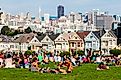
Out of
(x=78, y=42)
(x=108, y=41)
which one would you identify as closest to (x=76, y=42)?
(x=78, y=42)

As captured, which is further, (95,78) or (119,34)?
(119,34)

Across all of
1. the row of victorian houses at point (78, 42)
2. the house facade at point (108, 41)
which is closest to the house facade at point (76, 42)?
the row of victorian houses at point (78, 42)

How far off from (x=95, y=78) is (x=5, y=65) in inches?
453

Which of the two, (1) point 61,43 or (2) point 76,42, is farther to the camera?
(1) point 61,43

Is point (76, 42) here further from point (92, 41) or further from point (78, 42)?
point (92, 41)

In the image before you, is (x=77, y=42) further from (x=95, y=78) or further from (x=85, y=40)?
(x=95, y=78)

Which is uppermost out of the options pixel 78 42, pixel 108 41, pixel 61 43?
pixel 108 41

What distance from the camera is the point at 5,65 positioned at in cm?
3144

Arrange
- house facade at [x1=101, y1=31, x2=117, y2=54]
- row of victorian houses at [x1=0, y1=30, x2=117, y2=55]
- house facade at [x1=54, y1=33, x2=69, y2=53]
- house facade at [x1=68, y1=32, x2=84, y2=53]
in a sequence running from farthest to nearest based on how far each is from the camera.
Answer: house facade at [x1=54, y1=33, x2=69, y2=53] < house facade at [x1=68, y1=32, x2=84, y2=53] < row of victorian houses at [x1=0, y1=30, x2=117, y2=55] < house facade at [x1=101, y1=31, x2=117, y2=54]

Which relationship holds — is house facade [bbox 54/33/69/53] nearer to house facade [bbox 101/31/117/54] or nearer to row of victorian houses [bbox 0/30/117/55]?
row of victorian houses [bbox 0/30/117/55]

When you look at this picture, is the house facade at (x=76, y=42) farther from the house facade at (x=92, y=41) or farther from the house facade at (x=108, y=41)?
the house facade at (x=108, y=41)

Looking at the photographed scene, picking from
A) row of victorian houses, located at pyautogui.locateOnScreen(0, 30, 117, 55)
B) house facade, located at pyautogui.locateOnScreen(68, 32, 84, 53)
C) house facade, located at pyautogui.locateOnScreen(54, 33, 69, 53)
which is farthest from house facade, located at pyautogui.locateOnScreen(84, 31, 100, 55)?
house facade, located at pyautogui.locateOnScreen(54, 33, 69, 53)

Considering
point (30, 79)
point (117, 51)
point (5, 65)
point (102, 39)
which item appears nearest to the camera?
point (30, 79)

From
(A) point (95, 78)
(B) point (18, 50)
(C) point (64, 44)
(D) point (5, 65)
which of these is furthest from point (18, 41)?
(A) point (95, 78)
